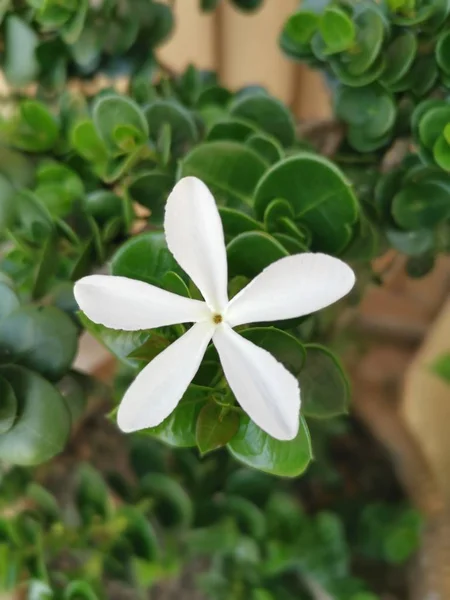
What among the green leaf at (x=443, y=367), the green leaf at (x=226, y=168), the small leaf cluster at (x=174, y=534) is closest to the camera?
the green leaf at (x=226, y=168)

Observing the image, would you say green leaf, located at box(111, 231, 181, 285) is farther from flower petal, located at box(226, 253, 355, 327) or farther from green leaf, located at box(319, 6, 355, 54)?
green leaf, located at box(319, 6, 355, 54)

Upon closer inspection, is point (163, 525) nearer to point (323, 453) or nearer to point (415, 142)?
point (323, 453)

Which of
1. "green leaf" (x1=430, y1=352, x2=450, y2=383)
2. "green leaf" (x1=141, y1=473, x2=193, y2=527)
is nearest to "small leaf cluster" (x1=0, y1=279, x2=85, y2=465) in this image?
"green leaf" (x1=141, y1=473, x2=193, y2=527)

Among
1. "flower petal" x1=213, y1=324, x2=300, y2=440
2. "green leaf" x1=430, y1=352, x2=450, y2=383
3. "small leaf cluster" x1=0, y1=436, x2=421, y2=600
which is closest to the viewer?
"flower petal" x1=213, y1=324, x2=300, y2=440

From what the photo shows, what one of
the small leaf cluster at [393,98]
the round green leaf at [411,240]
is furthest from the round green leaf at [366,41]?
the round green leaf at [411,240]

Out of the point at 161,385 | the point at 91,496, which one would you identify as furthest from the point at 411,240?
the point at 91,496

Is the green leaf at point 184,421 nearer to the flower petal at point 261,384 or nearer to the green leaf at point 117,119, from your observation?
the flower petal at point 261,384

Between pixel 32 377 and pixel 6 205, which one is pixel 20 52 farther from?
pixel 32 377
